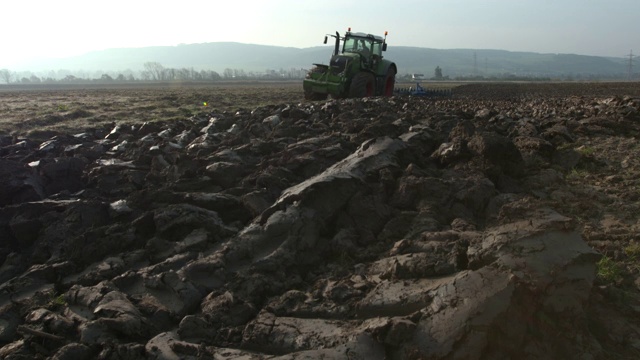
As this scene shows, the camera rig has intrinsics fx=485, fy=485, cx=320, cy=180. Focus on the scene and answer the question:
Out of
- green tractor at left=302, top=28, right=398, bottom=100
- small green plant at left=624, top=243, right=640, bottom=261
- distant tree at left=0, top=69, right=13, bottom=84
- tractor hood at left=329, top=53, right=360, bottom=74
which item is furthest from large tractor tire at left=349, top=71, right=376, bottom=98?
distant tree at left=0, top=69, right=13, bottom=84

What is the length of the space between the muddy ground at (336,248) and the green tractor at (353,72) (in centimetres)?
777

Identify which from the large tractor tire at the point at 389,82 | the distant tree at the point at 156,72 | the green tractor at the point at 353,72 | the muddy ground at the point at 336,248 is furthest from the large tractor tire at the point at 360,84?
the distant tree at the point at 156,72

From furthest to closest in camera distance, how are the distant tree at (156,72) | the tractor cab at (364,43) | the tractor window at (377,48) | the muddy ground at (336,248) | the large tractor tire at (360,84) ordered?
the distant tree at (156,72) < the tractor window at (377,48) < the tractor cab at (364,43) < the large tractor tire at (360,84) < the muddy ground at (336,248)

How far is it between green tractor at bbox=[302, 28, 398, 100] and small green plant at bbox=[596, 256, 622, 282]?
12.1 metres

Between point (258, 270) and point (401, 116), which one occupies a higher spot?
point (401, 116)

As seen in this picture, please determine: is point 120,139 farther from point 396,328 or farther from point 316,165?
point 396,328

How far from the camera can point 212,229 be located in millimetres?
5008

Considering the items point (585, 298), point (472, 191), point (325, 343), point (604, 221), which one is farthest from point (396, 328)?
point (604, 221)

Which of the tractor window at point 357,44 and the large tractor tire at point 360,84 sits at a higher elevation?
the tractor window at point 357,44

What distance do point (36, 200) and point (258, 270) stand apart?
4021mm

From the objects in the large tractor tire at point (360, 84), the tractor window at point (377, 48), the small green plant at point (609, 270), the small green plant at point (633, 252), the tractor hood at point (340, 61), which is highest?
the tractor window at point (377, 48)

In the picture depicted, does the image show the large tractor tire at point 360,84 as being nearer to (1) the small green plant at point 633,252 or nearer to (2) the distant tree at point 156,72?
(1) the small green plant at point 633,252

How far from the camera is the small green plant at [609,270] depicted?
3.81m

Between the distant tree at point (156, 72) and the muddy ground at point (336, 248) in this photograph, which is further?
the distant tree at point (156, 72)
